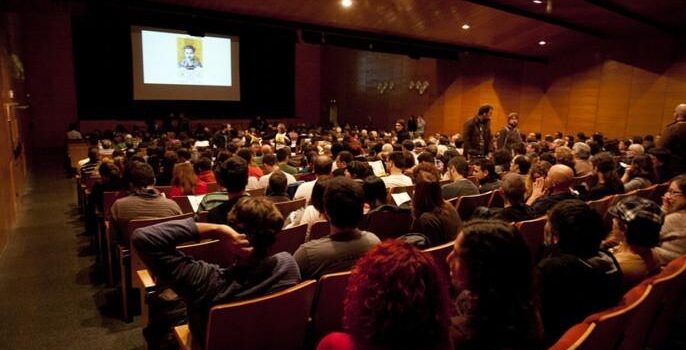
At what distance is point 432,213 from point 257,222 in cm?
148

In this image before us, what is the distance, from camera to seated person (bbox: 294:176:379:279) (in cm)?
218

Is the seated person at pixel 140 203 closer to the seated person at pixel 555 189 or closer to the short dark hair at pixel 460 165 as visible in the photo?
the short dark hair at pixel 460 165

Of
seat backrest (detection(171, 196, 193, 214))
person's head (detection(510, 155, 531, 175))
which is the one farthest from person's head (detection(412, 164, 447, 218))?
person's head (detection(510, 155, 531, 175))

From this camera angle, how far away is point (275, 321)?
1.83 metres

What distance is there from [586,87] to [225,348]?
1410 cm

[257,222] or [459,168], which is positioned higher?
[257,222]

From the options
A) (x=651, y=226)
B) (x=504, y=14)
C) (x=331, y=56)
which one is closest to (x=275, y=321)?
(x=651, y=226)

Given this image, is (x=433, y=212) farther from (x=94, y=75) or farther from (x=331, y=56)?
(x=331, y=56)

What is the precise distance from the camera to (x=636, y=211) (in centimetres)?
238

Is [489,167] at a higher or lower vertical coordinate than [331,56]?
lower

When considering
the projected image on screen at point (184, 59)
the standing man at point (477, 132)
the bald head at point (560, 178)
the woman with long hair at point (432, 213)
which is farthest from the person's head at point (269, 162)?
the projected image on screen at point (184, 59)

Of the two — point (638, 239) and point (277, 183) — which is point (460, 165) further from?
point (638, 239)

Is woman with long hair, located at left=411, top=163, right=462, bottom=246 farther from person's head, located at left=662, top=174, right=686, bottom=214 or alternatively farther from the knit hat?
person's head, located at left=662, top=174, right=686, bottom=214

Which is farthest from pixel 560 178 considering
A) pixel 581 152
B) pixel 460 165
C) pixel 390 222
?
pixel 581 152
